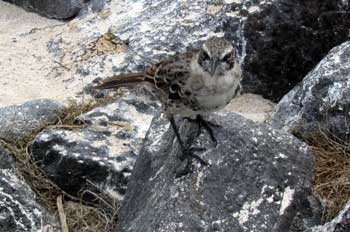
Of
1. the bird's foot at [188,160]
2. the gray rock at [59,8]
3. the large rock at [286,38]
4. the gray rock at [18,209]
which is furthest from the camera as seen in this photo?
the gray rock at [59,8]

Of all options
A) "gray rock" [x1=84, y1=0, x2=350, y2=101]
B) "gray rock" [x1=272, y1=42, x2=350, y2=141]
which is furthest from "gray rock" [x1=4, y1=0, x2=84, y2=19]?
"gray rock" [x1=272, y1=42, x2=350, y2=141]

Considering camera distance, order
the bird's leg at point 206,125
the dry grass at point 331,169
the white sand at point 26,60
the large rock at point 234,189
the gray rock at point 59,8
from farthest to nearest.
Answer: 1. the gray rock at point 59,8
2. the white sand at point 26,60
3. the dry grass at point 331,169
4. the bird's leg at point 206,125
5. the large rock at point 234,189

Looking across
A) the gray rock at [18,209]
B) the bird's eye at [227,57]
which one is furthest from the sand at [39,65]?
the bird's eye at [227,57]

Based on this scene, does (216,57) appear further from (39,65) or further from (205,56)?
(39,65)

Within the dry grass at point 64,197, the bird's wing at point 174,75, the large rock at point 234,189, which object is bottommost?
the dry grass at point 64,197

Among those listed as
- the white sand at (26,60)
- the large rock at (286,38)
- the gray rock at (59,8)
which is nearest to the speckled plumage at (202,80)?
the large rock at (286,38)

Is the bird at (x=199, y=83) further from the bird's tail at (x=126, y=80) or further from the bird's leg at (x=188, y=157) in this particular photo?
the bird's tail at (x=126, y=80)

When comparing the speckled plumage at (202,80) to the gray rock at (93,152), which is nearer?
the speckled plumage at (202,80)

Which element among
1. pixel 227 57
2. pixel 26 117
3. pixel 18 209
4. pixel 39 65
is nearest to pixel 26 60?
pixel 39 65

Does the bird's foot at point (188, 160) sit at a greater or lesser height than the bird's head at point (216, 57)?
lesser
